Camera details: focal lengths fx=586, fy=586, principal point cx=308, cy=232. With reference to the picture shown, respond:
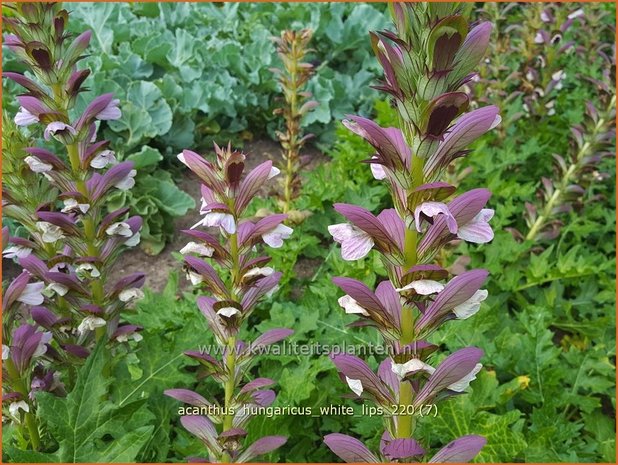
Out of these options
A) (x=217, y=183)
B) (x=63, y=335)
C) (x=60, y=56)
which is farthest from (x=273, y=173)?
(x=63, y=335)

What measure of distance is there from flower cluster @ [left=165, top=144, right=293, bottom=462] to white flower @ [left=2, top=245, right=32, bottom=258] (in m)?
0.82

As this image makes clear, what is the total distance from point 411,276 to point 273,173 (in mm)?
673

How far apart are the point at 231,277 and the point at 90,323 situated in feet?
2.50

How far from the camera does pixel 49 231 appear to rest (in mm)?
2291

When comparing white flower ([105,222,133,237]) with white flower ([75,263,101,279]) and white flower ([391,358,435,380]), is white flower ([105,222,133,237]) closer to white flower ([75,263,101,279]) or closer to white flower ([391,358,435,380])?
white flower ([75,263,101,279])

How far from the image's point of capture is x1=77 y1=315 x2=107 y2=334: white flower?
7.85ft

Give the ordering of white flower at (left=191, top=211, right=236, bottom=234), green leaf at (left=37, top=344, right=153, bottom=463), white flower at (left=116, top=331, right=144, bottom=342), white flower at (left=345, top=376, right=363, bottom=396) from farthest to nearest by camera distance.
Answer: white flower at (left=116, top=331, right=144, bottom=342)
green leaf at (left=37, top=344, right=153, bottom=463)
white flower at (left=191, top=211, right=236, bottom=234)
white flower at (left=345, top=376, right=363, bottom=396)

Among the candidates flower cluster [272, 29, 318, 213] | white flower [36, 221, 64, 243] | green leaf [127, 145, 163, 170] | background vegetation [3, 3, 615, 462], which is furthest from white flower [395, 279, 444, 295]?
green leaf [127, 145, 163, 170]

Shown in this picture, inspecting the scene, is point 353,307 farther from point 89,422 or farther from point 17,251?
point 17,251

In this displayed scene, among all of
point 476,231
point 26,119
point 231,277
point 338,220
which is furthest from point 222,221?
point 338,220

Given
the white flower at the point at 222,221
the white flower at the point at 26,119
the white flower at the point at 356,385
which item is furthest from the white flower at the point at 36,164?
the white flower at the point at 356,385

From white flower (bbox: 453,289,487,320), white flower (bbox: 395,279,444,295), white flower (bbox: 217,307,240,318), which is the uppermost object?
white flower (bbox: 395,279,444,295)

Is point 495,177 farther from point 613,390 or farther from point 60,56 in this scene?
point 60,56

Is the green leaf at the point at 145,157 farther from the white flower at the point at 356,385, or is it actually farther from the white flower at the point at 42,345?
the white flower at the point at 356,385
